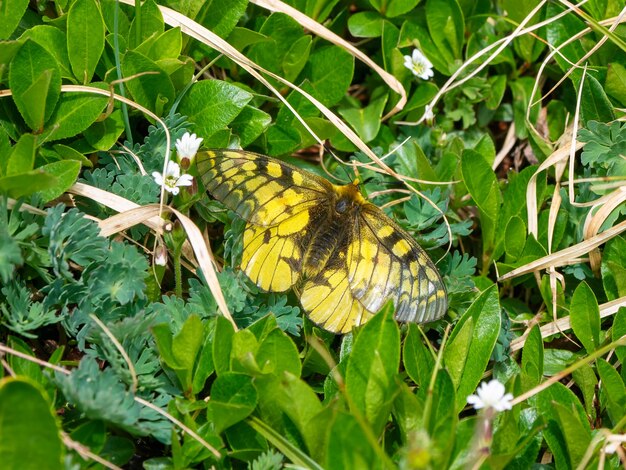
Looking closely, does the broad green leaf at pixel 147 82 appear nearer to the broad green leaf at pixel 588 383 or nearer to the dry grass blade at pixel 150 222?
the dry grass blade at pixel 150 222

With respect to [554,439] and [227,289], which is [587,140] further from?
[227,289]

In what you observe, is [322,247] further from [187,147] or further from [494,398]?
[494,398]

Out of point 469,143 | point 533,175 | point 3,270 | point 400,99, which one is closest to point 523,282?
point 533,175

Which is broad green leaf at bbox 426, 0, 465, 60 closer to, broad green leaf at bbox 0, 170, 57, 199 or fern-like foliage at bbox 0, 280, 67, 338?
broad green leaf at bbox 0, 170, 57, 199

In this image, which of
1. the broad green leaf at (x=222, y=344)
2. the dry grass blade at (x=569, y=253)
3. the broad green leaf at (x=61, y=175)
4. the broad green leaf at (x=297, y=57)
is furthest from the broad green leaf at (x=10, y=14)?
the dry grass blade at (x=569, y=253)

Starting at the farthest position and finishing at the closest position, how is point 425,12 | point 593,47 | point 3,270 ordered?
point 425,12 < point 593,47 < point 3,270

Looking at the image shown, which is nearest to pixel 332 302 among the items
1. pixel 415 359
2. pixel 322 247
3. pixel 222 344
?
pixel 322 247

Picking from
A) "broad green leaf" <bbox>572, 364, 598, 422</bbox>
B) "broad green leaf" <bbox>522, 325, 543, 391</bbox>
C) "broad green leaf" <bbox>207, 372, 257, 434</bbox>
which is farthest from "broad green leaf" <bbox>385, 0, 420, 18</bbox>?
"broad green leaf" <bbox>207, 372, 257, 434</bbox>
